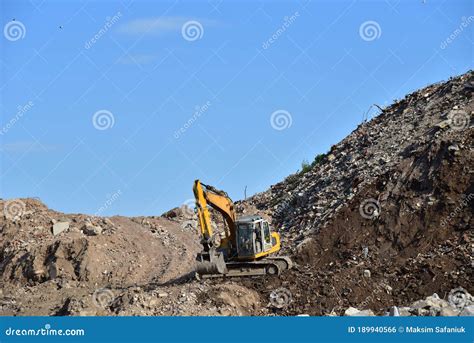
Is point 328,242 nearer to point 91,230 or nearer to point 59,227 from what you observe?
point 91,230

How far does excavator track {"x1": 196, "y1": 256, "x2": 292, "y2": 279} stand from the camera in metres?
26.0

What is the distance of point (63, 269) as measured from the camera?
28.7 m

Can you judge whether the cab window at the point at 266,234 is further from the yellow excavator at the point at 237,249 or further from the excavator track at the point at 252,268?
the excavator track at the point at 252,268

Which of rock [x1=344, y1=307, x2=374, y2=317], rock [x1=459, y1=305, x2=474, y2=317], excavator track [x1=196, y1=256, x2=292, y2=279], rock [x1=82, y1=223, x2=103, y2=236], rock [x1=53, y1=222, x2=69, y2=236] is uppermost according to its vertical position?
rock [x1=53, y1=222, x2=69, y2=236]

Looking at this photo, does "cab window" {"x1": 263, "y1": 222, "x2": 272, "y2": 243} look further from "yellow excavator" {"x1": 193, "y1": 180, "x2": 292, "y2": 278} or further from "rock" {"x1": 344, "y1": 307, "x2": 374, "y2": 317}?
"rock" {"x1": 344, "y1": 307, "x2": 374, "y2": 317}

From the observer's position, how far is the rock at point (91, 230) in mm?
31078

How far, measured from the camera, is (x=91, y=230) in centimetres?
3122

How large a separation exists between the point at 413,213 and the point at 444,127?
360 centimetres

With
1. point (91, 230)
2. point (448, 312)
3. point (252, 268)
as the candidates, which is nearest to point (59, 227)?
point (91, 230)

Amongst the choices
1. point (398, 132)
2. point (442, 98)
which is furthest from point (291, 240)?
point (442, 98)

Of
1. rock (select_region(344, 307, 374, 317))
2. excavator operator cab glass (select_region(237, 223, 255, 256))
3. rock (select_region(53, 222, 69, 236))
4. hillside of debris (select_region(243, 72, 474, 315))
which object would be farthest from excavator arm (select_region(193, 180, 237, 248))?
rock (select_region(53, 222, 69, 236))

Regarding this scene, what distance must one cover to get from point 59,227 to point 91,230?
1.52m

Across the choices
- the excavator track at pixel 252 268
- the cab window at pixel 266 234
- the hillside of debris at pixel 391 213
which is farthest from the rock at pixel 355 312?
the cab window at pixel 266 234

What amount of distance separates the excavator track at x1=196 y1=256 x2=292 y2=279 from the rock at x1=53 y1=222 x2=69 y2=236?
7.85 meters
